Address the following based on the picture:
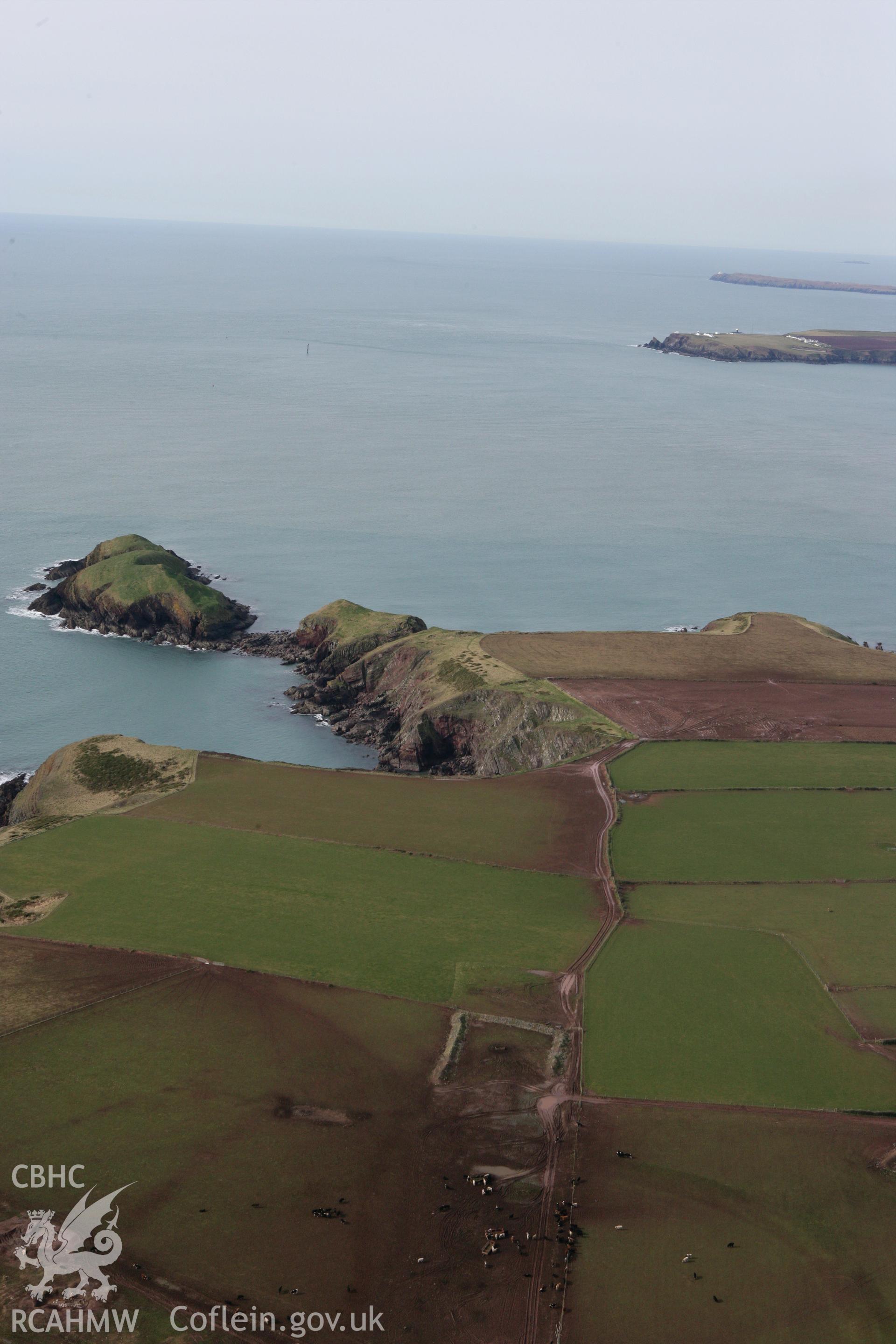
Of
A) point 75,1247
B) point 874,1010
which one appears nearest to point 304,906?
point 75,1247

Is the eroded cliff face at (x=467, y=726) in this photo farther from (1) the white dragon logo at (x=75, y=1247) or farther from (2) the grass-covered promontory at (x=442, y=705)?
(1) the white dragon logo at (x=75, y=1247)

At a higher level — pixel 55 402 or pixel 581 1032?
pixel 55 402

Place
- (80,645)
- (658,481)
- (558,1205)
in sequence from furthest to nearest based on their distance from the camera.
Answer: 1. (658,481)
2. (80,645)
3. (558,1205)

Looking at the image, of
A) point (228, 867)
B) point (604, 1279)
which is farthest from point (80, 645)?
point (604, 1279)

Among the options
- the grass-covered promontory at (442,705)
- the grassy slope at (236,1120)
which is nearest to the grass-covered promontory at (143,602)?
the grass-covered promontory at (442,705)

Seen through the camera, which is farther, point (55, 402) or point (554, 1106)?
point (55, 402)

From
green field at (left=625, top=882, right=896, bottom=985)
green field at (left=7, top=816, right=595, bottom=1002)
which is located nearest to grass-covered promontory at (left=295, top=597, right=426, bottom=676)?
green field at (left=7, top=816, right=595, bottom=1002)

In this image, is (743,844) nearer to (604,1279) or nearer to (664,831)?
(664,831)

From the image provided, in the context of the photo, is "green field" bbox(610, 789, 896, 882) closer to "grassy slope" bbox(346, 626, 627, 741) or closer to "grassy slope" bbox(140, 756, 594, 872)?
"grassy slope" bbox(140, 756, 594, 872)
